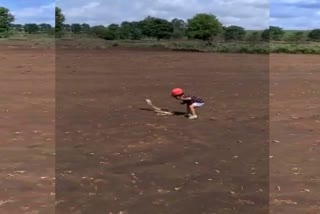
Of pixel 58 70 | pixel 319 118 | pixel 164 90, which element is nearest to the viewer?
pixel 319 118

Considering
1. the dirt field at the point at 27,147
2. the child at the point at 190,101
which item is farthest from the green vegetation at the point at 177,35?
the child at the point at 190,101

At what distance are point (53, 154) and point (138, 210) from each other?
2471mm

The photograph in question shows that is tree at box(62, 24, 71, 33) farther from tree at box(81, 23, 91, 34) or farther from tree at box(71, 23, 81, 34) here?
tree at box(81, 23, 91, 34)

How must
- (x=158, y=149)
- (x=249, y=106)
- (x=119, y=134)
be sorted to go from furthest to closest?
(x=249, y=106) < (x=119, y=134) < (x=158, y=149)

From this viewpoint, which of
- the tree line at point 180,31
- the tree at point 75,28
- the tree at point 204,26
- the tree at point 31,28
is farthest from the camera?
the tree at point 204,26

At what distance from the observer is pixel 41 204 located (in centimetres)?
530

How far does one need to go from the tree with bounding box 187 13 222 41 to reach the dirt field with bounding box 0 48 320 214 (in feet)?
133

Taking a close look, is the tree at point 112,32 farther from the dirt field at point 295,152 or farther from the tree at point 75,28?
the dirt field at point 295,152

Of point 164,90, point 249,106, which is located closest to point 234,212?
point 249,106

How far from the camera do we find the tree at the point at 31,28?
47.0 m

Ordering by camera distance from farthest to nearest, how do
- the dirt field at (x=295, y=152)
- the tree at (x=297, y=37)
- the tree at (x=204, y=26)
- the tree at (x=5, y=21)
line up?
the tree at (x=297, y=37) → the tree at (x=204, y=26) → the tree at (x=5, y=21) → the dirt field at (x=295, y=152)

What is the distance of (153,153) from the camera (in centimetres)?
757

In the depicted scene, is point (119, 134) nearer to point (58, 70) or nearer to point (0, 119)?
point (0, 119)

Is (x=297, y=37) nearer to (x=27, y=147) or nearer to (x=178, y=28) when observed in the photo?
(x=178, y=28)
